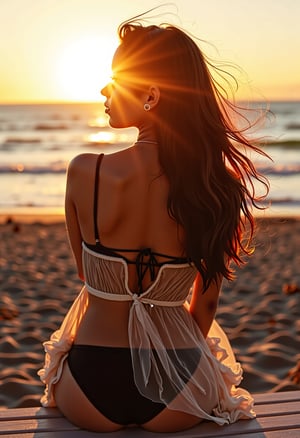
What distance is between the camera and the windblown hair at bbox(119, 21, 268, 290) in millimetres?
2346

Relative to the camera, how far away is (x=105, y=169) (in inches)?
94.1

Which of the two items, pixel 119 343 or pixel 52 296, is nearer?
pixel 119 343

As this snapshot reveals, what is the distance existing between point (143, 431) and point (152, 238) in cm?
68

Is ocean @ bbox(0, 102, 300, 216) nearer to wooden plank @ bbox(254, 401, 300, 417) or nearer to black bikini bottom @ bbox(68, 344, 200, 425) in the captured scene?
wooden plank @ bbox(254, 401, 300, 417)

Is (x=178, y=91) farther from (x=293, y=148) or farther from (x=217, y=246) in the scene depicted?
(x=293, y=148)

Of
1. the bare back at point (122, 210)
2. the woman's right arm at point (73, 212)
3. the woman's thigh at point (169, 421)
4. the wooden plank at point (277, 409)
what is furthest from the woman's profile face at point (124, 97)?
the wooden plank at point (277, 409)

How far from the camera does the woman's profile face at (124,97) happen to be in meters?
2.41

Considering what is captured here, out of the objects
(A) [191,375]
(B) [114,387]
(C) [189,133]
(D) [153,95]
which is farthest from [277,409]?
(D) [153,95]

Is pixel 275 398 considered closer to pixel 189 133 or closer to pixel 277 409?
pixel 277 409

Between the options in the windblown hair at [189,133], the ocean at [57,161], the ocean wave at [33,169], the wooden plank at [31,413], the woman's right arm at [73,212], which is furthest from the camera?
the ocean wave at [33,169]

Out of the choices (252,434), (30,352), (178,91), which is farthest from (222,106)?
(30,352)

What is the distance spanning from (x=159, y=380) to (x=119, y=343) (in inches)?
7.3

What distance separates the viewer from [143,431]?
2.51m

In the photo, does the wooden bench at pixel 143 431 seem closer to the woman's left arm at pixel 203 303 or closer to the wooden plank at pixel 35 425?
the wooden plank at pixel 35 425
